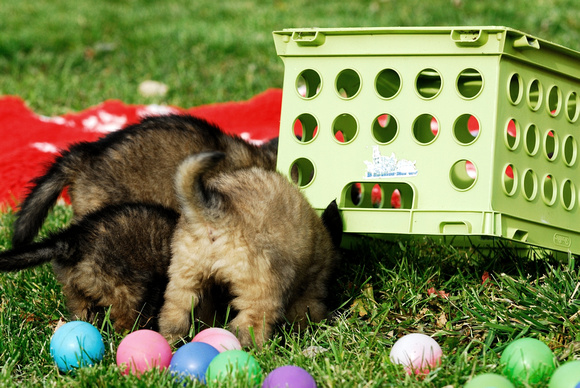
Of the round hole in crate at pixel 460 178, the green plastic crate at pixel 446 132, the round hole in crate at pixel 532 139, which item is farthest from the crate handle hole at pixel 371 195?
the round hole in crate at pixel 532 139

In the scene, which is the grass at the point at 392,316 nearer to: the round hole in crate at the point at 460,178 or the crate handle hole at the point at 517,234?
the crate handle hole at the point at 517,234

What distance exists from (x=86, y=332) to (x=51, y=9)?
6.77 metres

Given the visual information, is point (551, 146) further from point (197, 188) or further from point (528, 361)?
point (197, 188)

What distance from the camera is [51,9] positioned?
8.42m

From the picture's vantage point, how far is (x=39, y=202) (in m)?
3.28

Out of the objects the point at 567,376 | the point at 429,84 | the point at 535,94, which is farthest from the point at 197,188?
the point at 535,94

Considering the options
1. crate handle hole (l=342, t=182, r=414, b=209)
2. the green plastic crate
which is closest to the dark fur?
the green plastic crate

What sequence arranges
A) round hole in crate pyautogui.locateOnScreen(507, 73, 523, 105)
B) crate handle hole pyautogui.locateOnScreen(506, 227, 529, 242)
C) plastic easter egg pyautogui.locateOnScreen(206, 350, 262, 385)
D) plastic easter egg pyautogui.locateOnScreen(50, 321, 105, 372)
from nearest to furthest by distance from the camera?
1. plastic easter egg pyautogui.locateOnScreen(206, 350, 262, 385)
2. plastic easter egg pyautogui.locateOnScreen(50, 321, 105, 372)
3. crate handle hole pyautogui.locateOnScreen(506, 227, 529, 242)
4. round hole in crate pyautogui.locateOnScreen(507, 73, 523, 105)

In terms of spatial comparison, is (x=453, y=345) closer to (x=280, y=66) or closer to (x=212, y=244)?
(x=212, y=244)

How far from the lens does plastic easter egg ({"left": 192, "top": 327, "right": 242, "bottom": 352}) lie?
2490mm

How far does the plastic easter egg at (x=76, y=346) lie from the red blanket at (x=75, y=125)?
215cm

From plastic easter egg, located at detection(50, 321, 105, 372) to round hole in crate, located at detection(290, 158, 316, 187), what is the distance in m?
1.11

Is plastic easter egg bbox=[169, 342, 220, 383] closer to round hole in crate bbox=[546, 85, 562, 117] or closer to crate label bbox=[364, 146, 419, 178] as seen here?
crate label bbox=[364, 146, 419, 178]

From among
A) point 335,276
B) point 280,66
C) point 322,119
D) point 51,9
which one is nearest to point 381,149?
point 322,119
